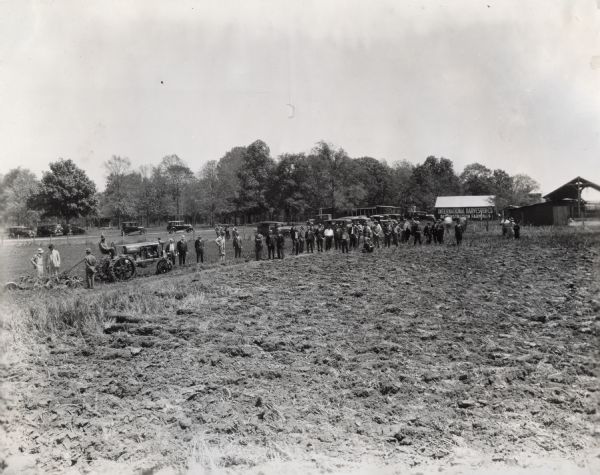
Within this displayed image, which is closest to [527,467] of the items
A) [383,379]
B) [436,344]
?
[383,379]

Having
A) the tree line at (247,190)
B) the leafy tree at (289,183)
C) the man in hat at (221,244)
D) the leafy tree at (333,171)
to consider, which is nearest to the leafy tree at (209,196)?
the tree line at (247,190)

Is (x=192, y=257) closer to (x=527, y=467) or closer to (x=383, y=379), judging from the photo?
(x=383, y=379)

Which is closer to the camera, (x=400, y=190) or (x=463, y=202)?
(x=463, y=202)

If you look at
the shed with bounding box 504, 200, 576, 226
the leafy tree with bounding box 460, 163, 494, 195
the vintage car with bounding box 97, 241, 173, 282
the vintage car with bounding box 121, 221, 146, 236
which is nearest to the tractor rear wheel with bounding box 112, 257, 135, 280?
the vintage car with bounding box 97, 241, 173, 282

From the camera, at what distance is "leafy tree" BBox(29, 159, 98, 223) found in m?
28.0

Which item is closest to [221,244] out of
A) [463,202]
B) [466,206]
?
[466,206]

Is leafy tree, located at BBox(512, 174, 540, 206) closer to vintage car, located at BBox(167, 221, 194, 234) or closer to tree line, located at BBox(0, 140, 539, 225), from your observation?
tree line, located at BBox(0, 140, 539, 225)

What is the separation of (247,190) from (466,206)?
111ft

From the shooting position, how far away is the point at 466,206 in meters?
68.0

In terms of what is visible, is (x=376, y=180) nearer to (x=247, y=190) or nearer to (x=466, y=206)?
(x=466, y=206)

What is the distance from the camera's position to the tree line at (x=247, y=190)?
34.5m

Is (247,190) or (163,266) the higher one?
(247,190)

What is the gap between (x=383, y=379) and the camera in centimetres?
798

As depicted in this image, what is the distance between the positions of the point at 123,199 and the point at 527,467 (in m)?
48.8
